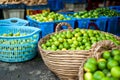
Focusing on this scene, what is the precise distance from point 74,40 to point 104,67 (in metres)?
0.94

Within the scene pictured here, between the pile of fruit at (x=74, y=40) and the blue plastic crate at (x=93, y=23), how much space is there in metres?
1.27

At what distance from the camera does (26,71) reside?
10.7 feet

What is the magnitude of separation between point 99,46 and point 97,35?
87 cm

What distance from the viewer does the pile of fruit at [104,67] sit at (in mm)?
1900

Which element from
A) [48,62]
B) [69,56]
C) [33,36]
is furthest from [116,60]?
[33,36]

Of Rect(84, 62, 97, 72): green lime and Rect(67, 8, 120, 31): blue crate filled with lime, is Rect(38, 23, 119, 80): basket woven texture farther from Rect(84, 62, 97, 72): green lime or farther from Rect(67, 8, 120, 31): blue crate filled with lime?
Rect(67, 8, 120, 31): blue crate filled with lime

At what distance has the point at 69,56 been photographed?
8.18 feet

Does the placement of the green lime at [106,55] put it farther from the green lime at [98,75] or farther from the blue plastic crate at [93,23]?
the blue plastic crate at [93,23]

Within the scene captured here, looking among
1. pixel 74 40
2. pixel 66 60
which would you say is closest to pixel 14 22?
pixel 74 40

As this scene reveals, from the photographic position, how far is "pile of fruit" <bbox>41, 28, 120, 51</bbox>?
282cm

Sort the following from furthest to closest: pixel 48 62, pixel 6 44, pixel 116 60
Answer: pixel 6 44 → pixel 48 62 → pixel 116 60

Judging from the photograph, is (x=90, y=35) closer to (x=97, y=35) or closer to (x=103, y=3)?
(x=97, y=35)

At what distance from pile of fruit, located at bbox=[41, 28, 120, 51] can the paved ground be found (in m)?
0.46

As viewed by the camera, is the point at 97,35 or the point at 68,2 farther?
the point at 68,2
